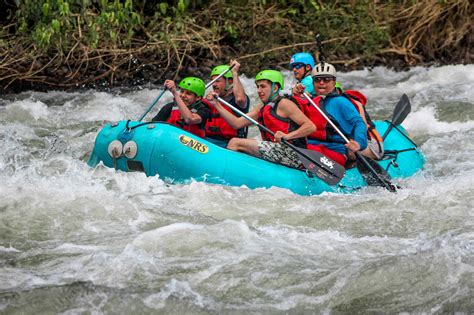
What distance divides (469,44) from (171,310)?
10.4 meters

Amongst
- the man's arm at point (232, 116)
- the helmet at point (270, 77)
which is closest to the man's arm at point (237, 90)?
the man's arm at point (232, 116)

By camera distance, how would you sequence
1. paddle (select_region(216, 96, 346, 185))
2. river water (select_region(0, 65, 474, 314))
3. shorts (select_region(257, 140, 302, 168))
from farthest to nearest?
shorts (select_region(257, 140, 302, 168)), paddle (select_region(216, 96, 346, 185)), river water (select_region(0, 65, 474, 314))

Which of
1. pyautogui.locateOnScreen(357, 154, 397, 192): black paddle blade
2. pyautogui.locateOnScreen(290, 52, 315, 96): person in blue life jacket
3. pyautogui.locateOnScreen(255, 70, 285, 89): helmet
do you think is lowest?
pyautogui.locateOnScreen(357, 154, 397, 192): black paddle blade

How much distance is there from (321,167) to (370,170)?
18.3 inches

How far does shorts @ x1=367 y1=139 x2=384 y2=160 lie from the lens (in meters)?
8.51

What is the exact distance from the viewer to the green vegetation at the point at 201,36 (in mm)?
12258

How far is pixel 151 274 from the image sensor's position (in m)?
5.86

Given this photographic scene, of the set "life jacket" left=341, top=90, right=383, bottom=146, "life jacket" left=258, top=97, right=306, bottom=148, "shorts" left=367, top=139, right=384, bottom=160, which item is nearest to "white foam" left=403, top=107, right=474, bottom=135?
"life jacket" left=341, top=90, right=383, bottom=146

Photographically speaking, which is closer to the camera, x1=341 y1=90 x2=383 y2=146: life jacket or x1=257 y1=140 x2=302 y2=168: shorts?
x1=257 y1=140 x2=302 y2=168: shorts

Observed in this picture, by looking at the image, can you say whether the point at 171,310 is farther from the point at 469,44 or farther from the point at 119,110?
the point at 469,44

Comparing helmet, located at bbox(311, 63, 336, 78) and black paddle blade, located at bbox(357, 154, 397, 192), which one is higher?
helmet, located at bbox(311, 63, 336, 78)

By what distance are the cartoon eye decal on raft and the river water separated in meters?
0.31

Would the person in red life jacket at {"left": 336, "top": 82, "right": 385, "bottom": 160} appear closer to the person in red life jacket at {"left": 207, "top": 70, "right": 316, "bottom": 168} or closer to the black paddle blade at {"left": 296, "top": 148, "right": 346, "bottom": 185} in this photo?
the black paddle blade at {"left": 296, "top": 148, "right": 346, "bottom": 185}

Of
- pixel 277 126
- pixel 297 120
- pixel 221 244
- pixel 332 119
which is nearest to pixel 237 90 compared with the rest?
pixel 277 126
